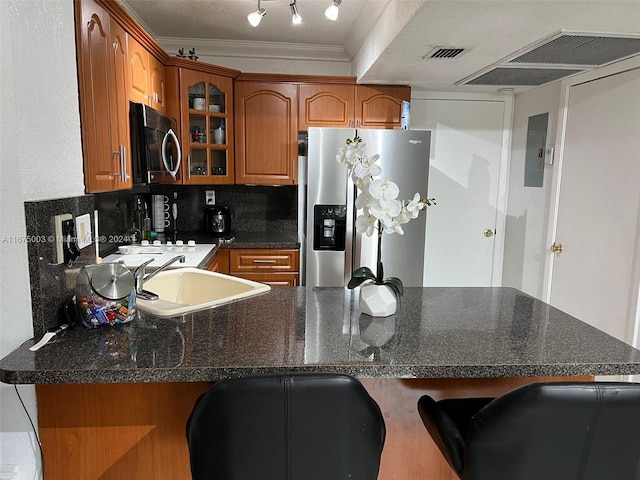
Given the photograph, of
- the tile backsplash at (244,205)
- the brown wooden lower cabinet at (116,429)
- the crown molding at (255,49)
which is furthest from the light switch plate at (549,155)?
the brown wooden lower cabinet at (116,429)

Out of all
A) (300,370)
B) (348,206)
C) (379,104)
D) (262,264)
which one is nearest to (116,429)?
(300,370)

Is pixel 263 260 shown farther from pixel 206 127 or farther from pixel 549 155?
pixel 549 155

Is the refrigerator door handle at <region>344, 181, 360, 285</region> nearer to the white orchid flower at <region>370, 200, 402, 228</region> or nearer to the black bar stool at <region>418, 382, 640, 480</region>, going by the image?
the white orchid flower at <region>370, 200, 402, 228</region>

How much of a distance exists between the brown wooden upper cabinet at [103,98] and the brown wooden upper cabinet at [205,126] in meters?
0.86

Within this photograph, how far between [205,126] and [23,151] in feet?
7.17

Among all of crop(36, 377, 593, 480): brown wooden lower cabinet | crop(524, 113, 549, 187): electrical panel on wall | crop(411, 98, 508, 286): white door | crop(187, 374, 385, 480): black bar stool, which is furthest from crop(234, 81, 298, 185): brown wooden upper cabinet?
crop(187, 374, 385, 480): black bar stool

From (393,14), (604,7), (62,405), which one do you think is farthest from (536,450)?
(393,14)

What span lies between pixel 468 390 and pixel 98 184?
A: 1.60 m

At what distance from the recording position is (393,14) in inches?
88.0

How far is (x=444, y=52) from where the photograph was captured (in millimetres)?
2451

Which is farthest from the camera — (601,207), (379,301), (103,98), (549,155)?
(549,155)

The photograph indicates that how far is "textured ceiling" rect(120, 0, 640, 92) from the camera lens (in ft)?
6.06

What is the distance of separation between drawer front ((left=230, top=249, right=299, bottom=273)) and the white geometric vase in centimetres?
173

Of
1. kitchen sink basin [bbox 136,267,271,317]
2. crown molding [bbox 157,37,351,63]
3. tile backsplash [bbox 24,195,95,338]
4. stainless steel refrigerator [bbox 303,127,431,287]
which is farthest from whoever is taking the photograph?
crown molding [bbox 157,37,351,63]
